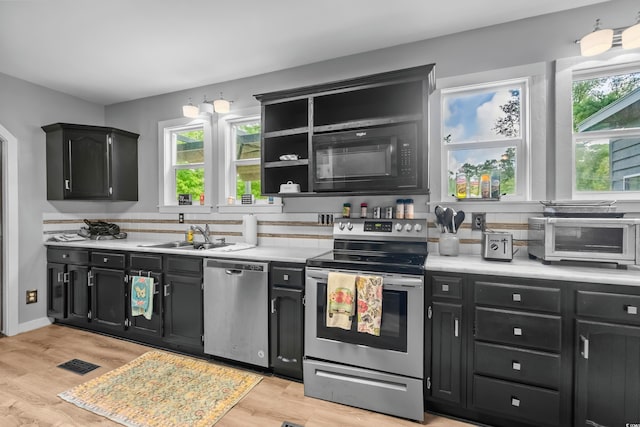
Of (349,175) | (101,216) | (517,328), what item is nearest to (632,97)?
(517,328)

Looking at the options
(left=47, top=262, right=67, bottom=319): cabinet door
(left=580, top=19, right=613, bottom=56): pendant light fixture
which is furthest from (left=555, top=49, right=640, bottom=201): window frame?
(left=47, top=262, right=67, bottom=319): cabinet door

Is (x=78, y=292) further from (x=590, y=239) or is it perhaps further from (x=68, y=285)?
(x=590, y=239)

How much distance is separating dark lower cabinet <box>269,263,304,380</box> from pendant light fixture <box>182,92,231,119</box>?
1830 mm

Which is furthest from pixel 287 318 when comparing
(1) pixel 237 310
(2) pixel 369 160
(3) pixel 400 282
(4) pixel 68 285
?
(4) pixel 68 285

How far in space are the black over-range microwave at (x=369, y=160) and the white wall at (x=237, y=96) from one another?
0.34 metres

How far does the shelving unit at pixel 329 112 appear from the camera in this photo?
2.31m

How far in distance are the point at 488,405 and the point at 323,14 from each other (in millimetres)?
2809

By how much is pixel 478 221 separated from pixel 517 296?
0.79 meters

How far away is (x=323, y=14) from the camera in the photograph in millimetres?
2248

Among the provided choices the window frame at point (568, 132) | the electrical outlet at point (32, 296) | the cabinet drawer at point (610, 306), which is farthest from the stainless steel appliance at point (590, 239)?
the electrical outlet at point (32, 296)

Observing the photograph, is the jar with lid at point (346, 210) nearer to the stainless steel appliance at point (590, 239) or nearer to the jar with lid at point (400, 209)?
the jar with lid at point (400, 209)

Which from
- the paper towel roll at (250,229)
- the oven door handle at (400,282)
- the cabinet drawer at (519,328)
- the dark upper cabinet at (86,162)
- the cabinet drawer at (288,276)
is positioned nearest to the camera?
the cabinet drawer at (519,328)

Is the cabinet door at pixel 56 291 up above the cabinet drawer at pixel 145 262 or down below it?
below

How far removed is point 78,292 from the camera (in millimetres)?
3238
